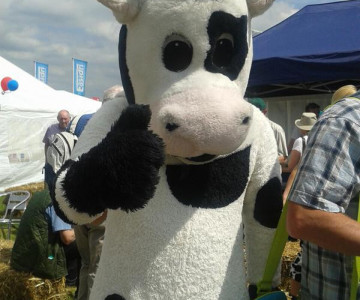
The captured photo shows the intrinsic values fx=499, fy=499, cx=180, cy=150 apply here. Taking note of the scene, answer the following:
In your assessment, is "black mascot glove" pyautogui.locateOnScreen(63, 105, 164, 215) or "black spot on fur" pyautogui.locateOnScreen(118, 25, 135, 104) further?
"black spot on fur" pyautogui.locateOnScreen(118, 25, 135, 104)

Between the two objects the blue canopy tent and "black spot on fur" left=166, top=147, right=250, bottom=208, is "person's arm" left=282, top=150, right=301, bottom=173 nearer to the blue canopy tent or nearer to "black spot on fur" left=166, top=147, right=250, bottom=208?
the blue canopy tent

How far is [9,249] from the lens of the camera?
4.29 metres

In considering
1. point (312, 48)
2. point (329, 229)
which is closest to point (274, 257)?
point (329, 229)

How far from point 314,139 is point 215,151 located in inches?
9.3

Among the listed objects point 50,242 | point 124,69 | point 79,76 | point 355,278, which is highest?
point 124,69

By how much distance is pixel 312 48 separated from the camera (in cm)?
498

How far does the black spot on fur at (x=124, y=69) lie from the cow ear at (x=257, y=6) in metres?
0.35

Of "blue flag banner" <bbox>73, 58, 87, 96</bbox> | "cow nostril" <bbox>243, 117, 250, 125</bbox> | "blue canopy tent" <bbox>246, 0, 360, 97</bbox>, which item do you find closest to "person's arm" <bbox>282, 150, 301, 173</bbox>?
"blue canopy tent" <bbox>246, 0, 360, 97</bbox>

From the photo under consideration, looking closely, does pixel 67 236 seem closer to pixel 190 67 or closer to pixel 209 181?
pixel 209 181

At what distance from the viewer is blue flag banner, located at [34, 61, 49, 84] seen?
1847 cm

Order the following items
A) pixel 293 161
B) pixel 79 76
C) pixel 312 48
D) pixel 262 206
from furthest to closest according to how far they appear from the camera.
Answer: pixel 79 76 < pixel 312 48 < pixel 293 161 < pixel 262 206

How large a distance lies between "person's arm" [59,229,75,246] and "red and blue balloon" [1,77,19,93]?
758 cm

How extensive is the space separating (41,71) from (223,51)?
1829 centimetres

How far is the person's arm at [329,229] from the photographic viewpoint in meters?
1.11
